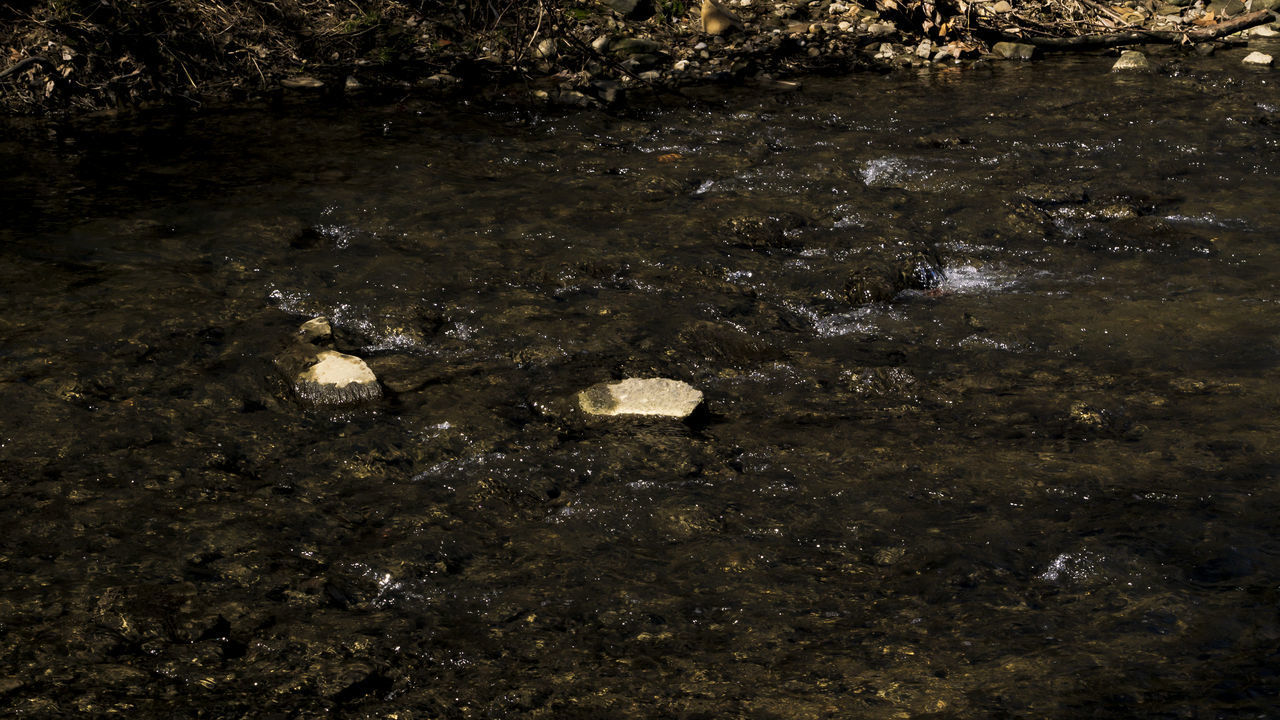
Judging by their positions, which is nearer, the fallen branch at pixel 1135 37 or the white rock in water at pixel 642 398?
the white rock in water at pixel 642 398

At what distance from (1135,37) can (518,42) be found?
546 centimetres

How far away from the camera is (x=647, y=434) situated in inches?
149

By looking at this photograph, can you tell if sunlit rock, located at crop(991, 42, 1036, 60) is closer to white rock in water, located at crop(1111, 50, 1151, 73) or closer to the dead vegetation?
white rock in water, located at crop(1111, 50, 1151, 73)

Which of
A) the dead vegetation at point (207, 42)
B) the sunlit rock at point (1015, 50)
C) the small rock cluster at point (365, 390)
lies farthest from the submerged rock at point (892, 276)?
the sunlit rock at point (1015, 50)

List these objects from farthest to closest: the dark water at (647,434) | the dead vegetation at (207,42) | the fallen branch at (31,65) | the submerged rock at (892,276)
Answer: the dead vegetation at (207,42) < the fallen branch at (31,65) < the submerged rock at (892,276) < the dark water at (647,434)

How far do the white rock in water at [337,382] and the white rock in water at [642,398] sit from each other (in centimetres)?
83

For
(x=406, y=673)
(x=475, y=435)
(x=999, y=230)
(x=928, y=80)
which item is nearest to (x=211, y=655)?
(x=406, y=673)

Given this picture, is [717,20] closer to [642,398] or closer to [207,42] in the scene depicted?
[207,42]

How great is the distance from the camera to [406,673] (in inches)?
104

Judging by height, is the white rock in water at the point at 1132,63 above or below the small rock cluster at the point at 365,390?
above

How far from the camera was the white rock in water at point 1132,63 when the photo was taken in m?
8.45

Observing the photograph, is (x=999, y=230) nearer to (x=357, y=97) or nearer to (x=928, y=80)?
(x=928, y=80)

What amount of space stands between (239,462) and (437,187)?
9.36ft

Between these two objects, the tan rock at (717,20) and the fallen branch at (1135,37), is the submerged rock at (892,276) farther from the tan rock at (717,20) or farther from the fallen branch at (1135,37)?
the fallen branch at (1135,37)
